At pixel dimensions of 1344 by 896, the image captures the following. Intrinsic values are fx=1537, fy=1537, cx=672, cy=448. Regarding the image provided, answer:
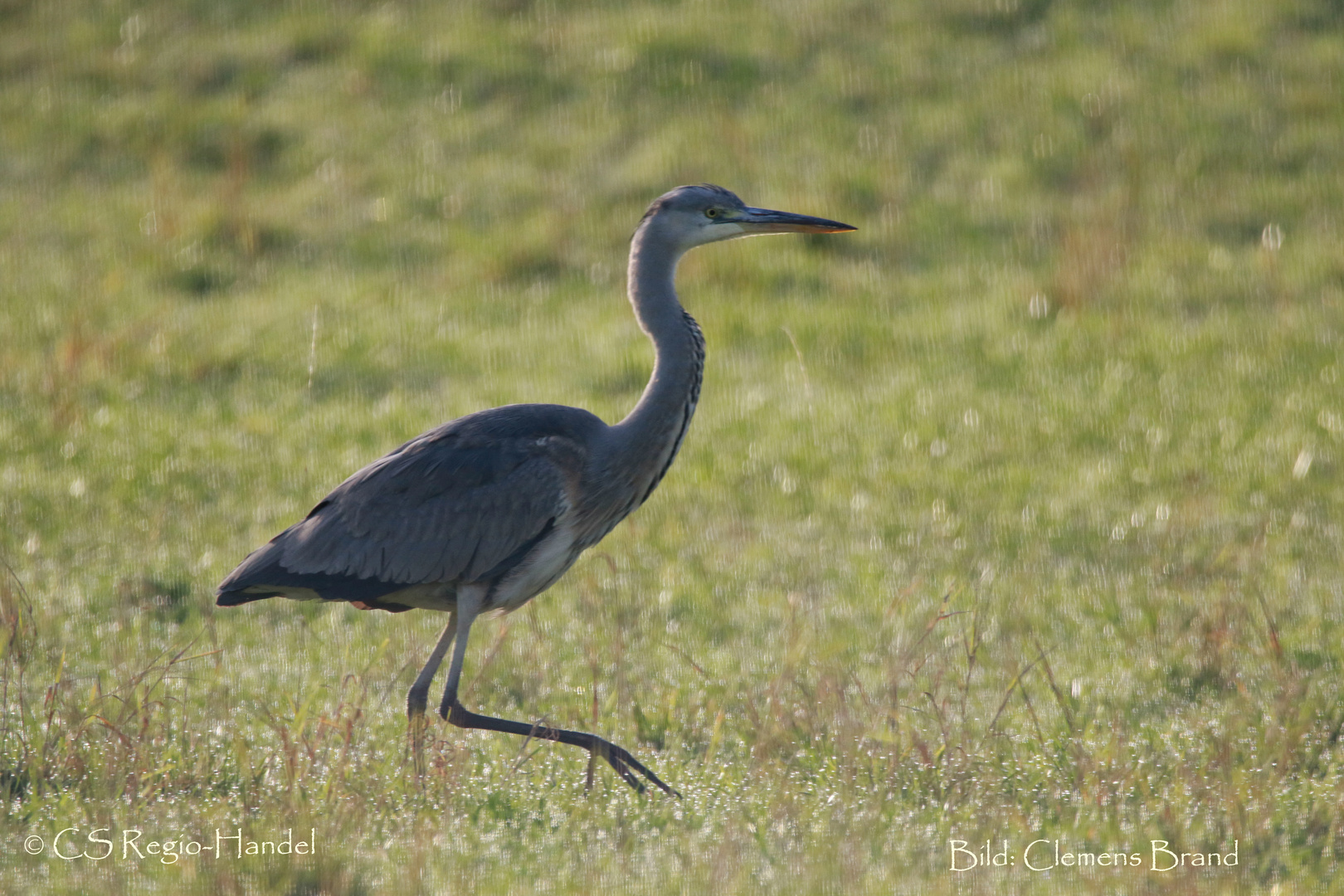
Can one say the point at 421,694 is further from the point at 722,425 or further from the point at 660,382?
the point at 722,425

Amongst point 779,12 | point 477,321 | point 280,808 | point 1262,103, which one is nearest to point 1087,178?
point 1262,103

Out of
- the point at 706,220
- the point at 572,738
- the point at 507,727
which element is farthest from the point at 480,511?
the point at 706,220

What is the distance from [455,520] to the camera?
5375 mm

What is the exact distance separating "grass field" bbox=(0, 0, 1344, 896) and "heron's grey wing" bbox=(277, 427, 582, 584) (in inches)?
13.7

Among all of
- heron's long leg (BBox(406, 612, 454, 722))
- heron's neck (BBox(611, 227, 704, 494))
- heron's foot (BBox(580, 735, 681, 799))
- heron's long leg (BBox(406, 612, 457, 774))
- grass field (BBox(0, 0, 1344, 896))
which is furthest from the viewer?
heron's neck (BBox(611, 227, 704, 494))

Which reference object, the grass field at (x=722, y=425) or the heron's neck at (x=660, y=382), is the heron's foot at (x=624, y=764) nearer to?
the grass field at (x=722, y=425)

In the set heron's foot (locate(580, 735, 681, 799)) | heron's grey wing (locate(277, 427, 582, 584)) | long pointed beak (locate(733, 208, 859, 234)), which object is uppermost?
long pointed beak (locate(733, 208, 859, 234))

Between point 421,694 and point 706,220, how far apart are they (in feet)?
6.69

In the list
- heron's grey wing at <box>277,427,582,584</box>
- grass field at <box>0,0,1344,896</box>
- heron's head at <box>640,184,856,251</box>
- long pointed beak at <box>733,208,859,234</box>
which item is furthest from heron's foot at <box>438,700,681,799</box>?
long pointed beak at <box>733,208,859,234</box>

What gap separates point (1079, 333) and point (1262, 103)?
419 cm

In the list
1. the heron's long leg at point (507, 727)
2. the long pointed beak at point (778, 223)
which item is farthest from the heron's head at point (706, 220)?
the heron's long leg at point (507, 727)

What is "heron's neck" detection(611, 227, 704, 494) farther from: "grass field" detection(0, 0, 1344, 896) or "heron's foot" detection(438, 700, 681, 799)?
"heron's foot" detection(438, 700, 681, 799)

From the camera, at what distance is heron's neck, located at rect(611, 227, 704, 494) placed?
553 centimetres

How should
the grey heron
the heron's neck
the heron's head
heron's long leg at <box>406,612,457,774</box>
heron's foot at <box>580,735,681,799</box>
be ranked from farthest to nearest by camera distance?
1. the heron's head
2. the heron's neck
3. the grey heron
4. heron's long leg at <box>406,612,457,774</box>
5. heron's foot at <box>580,735,681,799</box>
